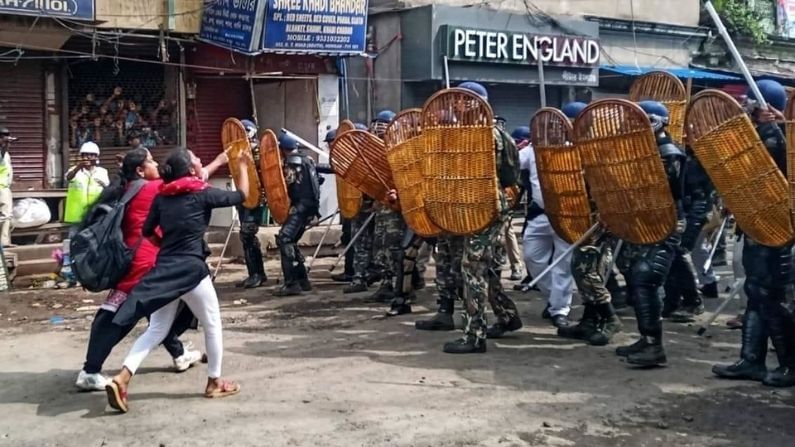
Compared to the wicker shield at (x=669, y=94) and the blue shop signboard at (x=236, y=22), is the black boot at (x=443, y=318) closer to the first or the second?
the wicker shield at (x=669, y=94)

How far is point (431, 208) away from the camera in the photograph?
721 centimetres

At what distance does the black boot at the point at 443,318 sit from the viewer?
26.9 feet

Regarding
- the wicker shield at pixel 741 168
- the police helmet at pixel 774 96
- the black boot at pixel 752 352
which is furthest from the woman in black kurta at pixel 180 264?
the police helmet at pixel 774 96

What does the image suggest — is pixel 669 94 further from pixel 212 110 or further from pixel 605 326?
pixel 212 110

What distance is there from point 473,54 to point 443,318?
946 cm

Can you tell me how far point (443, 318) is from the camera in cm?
822

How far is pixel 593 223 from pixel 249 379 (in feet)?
9.40

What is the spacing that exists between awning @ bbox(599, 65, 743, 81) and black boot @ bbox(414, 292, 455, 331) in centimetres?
1201

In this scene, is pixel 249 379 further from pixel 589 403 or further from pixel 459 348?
pixel 589 403

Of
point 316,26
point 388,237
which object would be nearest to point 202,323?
point 388,237

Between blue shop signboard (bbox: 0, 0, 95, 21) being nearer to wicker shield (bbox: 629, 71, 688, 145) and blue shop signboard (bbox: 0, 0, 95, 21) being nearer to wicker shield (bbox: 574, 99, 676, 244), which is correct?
wicker shield (bbox: 629, 71, 688, 145)

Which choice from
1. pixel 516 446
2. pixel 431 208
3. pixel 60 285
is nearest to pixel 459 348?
pixel 431 208

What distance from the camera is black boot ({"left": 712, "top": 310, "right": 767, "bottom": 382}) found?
635cm

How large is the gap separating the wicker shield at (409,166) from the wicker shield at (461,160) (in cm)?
46
